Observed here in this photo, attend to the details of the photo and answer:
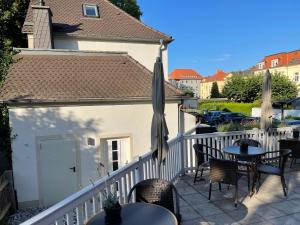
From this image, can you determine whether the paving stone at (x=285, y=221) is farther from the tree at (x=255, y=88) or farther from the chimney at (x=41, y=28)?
the tree at (x=255, y=88)

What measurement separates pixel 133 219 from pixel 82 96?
6.78m

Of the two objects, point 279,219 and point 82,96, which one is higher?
point 82,96

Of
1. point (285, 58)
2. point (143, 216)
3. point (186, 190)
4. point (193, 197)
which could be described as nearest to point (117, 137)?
point (186, 190)

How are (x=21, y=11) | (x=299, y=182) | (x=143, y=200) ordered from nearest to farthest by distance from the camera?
1. (x=143, y=200)
2. (x=299, y=182)
3. (x=21, y=11)

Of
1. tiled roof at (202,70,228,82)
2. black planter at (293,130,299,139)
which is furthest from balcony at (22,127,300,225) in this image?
tiled roof at (202,70,228,82)

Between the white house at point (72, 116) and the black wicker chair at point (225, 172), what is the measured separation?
4826 mm

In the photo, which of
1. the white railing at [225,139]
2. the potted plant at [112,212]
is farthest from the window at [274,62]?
the potted plant at [112,212]

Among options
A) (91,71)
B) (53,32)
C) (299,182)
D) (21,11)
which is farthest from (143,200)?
(21,11)

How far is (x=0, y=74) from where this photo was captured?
6422 millimetres

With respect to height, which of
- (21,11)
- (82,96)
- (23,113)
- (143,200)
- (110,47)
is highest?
(21,11)

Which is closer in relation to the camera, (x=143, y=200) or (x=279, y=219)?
(x=143, y=200)

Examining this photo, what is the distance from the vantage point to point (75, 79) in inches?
389

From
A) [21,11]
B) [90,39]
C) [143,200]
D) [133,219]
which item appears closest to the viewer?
[133,219]

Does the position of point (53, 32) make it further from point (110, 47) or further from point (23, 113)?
point (23, 113)
